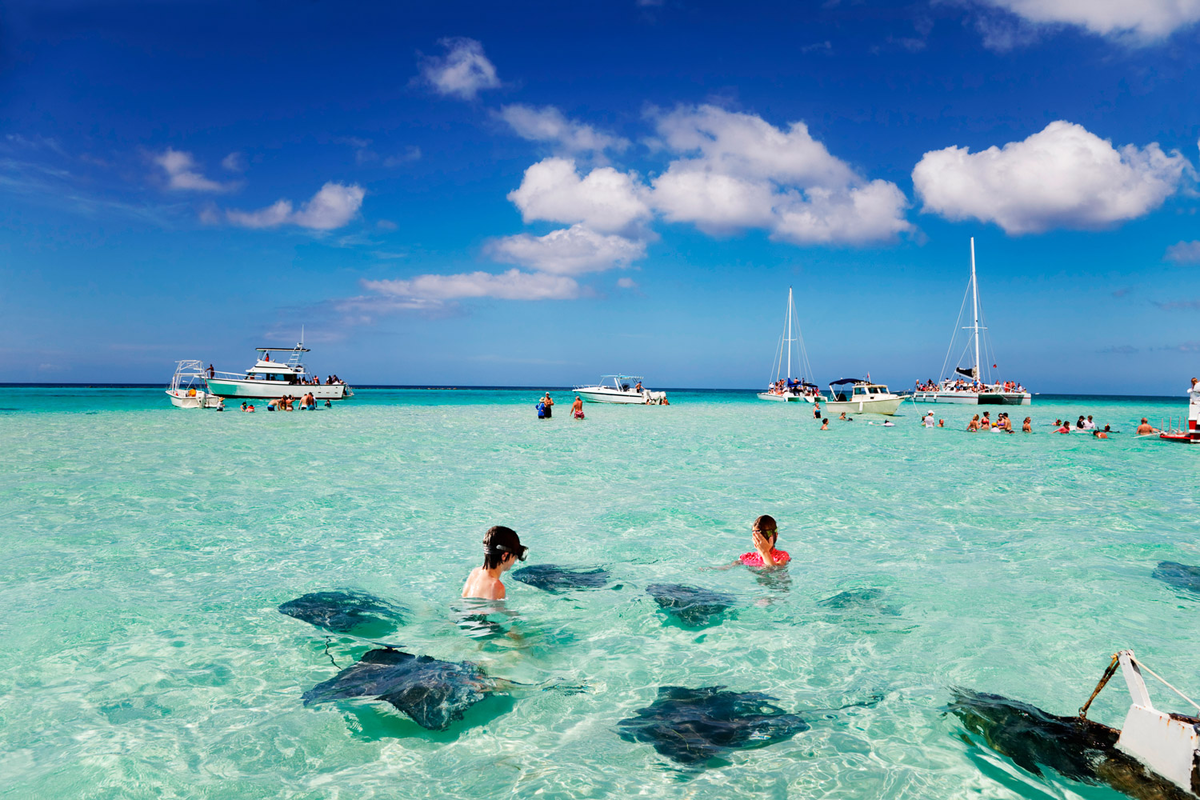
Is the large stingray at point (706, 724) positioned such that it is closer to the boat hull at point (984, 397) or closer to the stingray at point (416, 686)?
the stingray at point (416, 686)

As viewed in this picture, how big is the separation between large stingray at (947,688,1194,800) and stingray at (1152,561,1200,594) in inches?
205

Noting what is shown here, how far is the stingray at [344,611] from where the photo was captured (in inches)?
264

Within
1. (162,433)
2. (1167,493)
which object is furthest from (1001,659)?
(162,433)

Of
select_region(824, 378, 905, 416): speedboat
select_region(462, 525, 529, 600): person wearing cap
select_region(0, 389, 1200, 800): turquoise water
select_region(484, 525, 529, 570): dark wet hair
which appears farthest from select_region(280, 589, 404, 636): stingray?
select_region(824, 378, 905, 416): speedboat

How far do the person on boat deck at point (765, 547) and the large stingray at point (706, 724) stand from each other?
3.46 m

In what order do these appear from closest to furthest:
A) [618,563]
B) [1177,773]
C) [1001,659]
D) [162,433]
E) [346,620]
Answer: [1177,773], [1001,659], [346,620], [618,563], [162,433]

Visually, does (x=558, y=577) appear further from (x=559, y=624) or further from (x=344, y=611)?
(x=344, y=611)

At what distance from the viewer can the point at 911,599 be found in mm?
7801

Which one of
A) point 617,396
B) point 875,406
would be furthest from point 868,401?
point 617,396

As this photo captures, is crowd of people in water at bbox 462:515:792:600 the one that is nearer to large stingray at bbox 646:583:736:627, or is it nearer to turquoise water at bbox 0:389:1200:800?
turquoise water at bbox 0:389:1200:800

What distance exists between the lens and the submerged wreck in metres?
3.45

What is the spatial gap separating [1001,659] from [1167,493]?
45.4ft

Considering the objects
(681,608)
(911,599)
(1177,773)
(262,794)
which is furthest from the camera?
(911,599)

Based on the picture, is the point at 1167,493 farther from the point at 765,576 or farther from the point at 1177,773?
the point at 1177,773
